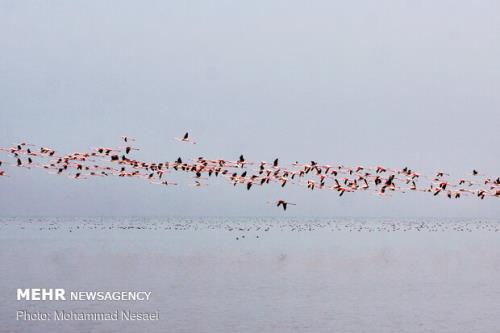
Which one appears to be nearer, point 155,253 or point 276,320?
point 276,320

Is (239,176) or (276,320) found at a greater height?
(239,176)

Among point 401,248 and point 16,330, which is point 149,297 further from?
point 401,248

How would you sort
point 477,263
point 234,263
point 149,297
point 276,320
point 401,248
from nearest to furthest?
point 276,320 < point 149,297 < point 234,263 < point 477,263 < point 401,248

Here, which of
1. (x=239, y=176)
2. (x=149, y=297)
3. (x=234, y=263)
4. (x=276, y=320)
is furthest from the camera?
(x=234, y=263)

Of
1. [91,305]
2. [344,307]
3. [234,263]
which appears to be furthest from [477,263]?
[91,305]

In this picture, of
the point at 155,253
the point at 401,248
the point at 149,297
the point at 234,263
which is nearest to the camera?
the point at 149,297

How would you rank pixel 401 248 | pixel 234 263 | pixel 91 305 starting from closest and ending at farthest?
pixel 91 305 < pixel 234 263 < pixel 401 248

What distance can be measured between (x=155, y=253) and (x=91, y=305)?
2125 inches

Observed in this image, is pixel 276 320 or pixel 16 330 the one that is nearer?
pixel 16 330

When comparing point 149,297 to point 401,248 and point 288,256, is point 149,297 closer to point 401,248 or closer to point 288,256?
point 288,256

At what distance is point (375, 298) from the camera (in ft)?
242

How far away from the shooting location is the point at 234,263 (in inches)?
4075

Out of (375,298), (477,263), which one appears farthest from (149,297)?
(477,263)

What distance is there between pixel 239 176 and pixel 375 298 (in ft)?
95.8
